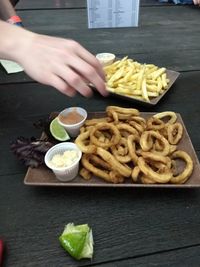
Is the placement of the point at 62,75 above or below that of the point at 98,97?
above

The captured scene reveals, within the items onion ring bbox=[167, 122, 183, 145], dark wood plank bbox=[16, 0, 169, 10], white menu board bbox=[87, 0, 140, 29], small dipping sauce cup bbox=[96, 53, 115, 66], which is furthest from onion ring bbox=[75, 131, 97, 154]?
dark wood plank bbox=[16, 0, 169, 10]

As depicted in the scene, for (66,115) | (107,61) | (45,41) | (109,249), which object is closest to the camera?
(109,249)

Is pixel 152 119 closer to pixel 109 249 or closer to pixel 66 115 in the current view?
pixel 66 115

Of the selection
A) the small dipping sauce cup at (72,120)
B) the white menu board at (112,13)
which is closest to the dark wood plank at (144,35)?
the white menu board at (112,13)

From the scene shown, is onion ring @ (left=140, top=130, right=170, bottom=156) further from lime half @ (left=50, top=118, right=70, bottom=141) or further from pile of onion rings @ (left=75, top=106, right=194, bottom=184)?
lime half @ (left=50, top=118, right=70, bottom=141)

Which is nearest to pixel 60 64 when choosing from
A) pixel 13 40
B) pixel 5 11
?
pixel 13 40

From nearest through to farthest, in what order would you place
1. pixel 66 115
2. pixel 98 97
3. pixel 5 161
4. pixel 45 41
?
1. pixel 45 41
2. pixel 5 161
3. pixel 66 115
4. pixel 98 97

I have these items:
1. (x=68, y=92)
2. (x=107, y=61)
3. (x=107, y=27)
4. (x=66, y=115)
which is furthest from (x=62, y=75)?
(x=107, y=27)

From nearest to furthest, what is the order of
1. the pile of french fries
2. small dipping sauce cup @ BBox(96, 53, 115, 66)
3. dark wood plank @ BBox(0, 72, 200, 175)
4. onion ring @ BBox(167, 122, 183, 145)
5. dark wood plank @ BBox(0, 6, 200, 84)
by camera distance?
onion ring @ BBox(167, 122, 183, 145), dark wood plank @ BBox(0, 72, 200, 175), the pile of french fries, small dipping sauce cup @ BBox(96, 53, 115, 66), dark wood plank @ BBox(0, 6, 200, 84)
